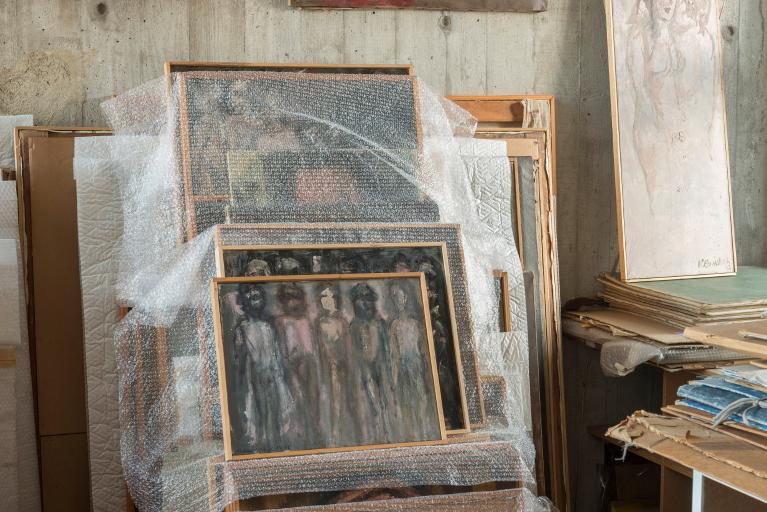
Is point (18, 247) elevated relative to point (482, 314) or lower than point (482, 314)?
elevated

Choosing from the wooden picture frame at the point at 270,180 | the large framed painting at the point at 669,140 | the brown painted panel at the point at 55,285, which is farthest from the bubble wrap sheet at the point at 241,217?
the large framed painting at the point at 669,140

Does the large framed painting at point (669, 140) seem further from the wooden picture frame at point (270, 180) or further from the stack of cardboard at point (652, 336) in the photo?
the wooden picture frame at point (270, 180)

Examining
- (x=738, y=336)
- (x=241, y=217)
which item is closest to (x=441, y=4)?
(x=241, y=217)

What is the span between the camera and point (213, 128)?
6.86 ft

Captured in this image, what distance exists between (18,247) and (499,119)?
4.55 feet

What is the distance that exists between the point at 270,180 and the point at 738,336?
1.05 meters

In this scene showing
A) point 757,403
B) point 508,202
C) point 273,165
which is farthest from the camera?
point 508,202

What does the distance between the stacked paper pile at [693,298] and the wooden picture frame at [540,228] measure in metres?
0.19

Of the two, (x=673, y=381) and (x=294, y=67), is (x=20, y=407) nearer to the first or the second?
(x=294, y=67)

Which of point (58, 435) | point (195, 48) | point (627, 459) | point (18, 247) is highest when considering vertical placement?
point (195, 48)

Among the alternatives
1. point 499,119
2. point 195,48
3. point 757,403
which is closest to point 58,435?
point 195,48

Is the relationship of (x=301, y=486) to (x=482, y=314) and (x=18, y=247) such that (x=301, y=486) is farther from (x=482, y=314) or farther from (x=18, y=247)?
(x=18, y=247)

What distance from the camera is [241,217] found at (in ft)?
6.65

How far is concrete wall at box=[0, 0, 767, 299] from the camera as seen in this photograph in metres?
2.48
